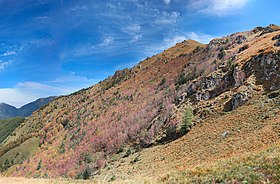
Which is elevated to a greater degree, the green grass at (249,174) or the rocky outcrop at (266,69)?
the rocky outcrop at (266,69)

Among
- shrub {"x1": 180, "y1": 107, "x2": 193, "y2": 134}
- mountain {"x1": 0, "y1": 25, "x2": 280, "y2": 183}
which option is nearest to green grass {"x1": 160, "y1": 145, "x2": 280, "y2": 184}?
mountain {"x1": 0, "y1": 25, "x2": 280, "y2": 183}

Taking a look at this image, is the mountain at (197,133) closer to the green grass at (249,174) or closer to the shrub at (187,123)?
the green grass at (249,174)

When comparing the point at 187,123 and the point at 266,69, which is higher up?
the point at 266,69

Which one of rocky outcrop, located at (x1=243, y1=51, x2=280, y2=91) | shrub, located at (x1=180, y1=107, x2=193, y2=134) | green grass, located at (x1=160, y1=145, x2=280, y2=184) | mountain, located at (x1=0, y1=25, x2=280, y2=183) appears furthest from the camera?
shrub, located at (x1=180, y1=107, x2=193, y2=134)

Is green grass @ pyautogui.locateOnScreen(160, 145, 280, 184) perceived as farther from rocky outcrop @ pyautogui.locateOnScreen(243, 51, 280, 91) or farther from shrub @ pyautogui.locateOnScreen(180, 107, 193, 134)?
rocky outcrop @ pyautogui.locateOnScreen(243, 51, 280, 91)

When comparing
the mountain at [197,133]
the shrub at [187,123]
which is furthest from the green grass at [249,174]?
the shrub at [187,123]

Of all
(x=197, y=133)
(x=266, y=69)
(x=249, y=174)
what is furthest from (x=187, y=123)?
(x=249, y=174)

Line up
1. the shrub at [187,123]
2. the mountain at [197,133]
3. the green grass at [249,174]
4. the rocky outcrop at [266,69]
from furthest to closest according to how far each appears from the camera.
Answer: the shrub at [187,123] → the rocky outcrop at [266,69] → the mountain at [197,133] → the green grass at [249,174]

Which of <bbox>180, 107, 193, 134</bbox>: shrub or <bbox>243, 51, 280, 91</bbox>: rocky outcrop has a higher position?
<bbox>243, 51, 280, 91</bbox>: rocky outcrop

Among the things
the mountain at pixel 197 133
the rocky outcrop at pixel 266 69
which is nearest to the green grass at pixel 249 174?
the mountain at pixel 197 133

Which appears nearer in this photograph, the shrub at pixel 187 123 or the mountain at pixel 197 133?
the mountain at pixel 197 133

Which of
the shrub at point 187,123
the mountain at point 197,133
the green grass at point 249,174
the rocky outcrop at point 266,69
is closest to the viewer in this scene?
the green grass at point 249,174

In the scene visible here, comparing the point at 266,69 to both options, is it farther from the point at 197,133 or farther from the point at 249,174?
the point at 249,174

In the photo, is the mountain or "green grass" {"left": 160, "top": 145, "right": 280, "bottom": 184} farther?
the mountain
